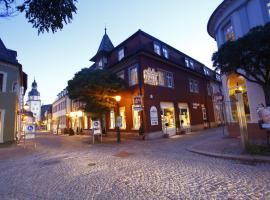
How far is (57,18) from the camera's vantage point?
4148mm

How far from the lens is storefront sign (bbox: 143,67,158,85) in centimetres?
1606

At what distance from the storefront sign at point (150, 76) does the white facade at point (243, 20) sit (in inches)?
237

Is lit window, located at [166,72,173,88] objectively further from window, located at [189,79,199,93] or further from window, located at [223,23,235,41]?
window, located at [223,23,235,41]

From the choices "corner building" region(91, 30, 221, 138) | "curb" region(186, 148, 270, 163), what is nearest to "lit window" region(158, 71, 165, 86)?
"corner building" region(91, 30, 221, 138)

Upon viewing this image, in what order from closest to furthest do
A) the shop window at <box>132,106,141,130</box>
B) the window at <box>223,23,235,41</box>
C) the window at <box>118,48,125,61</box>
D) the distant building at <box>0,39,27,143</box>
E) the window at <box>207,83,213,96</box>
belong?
1. the window at <box>223,23,235,41</box>
2. the distant building at <box>0,39,27,143</box>
3. the shop window at <box>132,106,141,130</box>
4. the window at <box>118,48,125,61</box>
5. the window at <box>207,83,213,96</box>

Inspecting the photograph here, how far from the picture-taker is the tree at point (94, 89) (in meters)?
14.1

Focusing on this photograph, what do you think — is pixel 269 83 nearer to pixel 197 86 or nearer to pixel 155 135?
pixel 155 135

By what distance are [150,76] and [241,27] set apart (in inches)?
312

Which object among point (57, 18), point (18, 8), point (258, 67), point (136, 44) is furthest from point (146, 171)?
point (136, 44)

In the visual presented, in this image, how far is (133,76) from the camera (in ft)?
55.4

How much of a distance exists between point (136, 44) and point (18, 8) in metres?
13.4

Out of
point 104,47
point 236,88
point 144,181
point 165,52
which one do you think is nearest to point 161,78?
point 165,52

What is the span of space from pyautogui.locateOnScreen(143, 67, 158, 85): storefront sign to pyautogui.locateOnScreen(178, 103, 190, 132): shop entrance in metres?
4.62

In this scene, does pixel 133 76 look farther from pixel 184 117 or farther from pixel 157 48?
pixel 184 117
